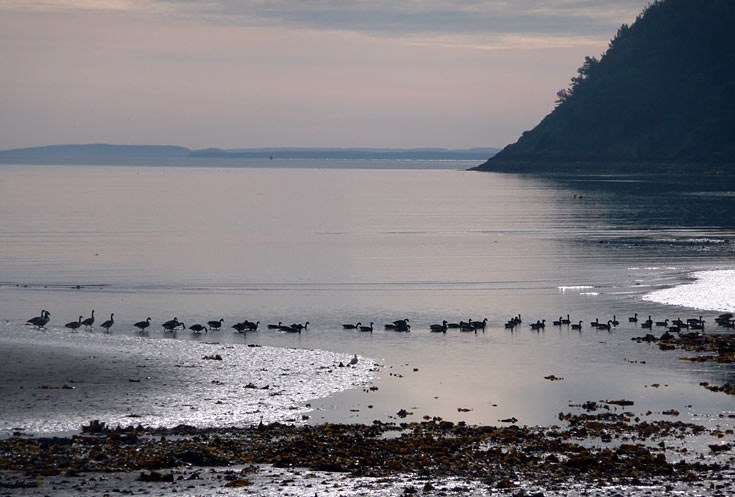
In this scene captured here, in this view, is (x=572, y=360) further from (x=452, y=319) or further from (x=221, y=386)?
(x=221, y=386)

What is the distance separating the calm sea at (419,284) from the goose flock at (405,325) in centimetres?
46

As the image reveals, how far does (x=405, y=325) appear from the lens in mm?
46188

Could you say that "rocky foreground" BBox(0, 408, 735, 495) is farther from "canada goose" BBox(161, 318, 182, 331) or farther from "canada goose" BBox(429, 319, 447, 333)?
"canada goose" BBox(161, 318, 182, 331)

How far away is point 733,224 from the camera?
103438mm

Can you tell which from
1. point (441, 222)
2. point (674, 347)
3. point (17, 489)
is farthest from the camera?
point (441, 222)

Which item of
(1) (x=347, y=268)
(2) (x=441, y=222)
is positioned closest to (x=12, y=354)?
(1) (x=347, y=268)

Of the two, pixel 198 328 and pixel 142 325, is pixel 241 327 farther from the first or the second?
pixel 142 325

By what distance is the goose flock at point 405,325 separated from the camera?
45.3 metres

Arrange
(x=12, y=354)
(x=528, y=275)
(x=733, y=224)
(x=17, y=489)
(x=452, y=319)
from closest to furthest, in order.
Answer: (x=17, y=489) < (x=12, y=354) < (x=452, y=319) < (x=528, y=275) < (x=733, y=224)

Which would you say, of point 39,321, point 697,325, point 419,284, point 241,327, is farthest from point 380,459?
point 419,284

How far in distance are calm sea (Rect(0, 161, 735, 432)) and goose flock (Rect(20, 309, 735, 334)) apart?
1.51 feet

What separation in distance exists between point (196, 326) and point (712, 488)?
26.4 meters

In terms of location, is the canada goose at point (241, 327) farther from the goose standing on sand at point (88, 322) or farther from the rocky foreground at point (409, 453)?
the rocky foreground at point (409, 453)

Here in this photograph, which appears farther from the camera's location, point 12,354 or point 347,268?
point 347,268
